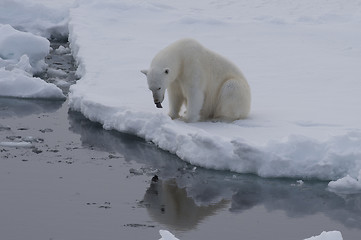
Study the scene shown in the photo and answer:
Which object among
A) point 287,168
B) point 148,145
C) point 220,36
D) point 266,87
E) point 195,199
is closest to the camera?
point 195,199

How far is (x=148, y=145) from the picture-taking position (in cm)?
855

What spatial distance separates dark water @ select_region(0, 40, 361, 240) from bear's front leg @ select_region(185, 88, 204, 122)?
0.61 meters

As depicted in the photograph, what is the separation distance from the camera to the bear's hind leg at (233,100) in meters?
8.79

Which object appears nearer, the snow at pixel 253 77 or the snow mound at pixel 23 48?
the snow at pixel 253 77

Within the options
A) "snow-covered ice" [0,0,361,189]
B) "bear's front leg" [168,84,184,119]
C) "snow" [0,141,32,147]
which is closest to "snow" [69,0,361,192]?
"snow-covered ice" [0,0,361,189]

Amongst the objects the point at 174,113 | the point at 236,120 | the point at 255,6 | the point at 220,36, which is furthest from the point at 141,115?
the point at 255,6

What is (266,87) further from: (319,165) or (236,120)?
(319,165)

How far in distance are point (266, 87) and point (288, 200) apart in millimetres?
4162

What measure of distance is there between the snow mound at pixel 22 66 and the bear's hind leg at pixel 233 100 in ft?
9.70

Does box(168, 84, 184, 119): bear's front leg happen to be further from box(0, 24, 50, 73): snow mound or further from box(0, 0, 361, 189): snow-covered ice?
box(0, 24, 50, 73): snow mound

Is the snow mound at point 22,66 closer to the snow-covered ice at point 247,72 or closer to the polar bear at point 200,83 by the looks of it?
the snow-covered ice at point 247,72

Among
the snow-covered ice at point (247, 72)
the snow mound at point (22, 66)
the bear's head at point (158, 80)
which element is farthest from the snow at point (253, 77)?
the snow mound at point (22, 66)

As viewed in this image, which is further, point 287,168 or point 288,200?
point 287,168

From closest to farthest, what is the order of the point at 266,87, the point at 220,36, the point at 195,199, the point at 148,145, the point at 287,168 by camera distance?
the point at 195,199 → the point at 287,168 → the point at 148,145 → the point at 266,87 → the point at 220,36
